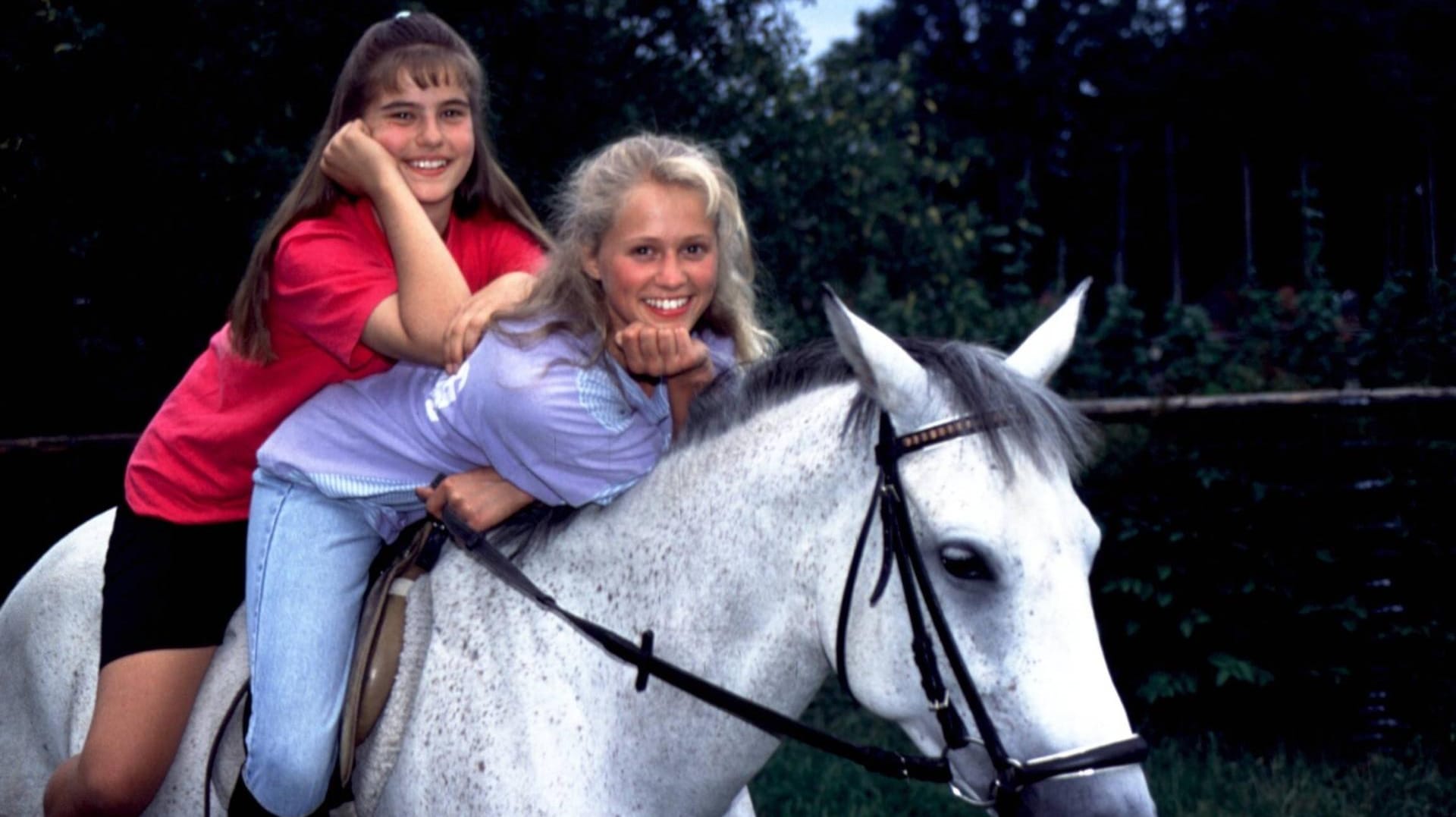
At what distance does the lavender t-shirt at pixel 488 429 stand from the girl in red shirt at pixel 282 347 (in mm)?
78

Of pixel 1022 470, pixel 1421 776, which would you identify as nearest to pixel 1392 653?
pixel 1421 776

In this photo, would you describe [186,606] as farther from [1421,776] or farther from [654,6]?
[654,6]

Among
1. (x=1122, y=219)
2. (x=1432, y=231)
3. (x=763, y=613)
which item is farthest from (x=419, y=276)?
(x=1122, y=219)

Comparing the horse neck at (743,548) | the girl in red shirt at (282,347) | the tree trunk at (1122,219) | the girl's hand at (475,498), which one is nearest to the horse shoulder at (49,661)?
the girl in red shirt at (282,347)

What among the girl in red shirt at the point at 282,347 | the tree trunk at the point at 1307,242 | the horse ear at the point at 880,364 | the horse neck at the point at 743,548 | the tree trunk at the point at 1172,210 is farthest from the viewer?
the tree trunk at the point at 1172,210

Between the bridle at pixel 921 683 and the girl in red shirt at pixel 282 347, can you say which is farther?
the girl in red shirt at pixel 282 347

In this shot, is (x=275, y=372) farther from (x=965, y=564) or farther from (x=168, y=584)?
(x=965, y=564)

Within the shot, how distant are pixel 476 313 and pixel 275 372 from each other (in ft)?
1.75

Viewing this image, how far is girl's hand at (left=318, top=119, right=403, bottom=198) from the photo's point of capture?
2.44m

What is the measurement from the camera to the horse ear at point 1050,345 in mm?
2145

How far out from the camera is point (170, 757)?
2443 millimetres

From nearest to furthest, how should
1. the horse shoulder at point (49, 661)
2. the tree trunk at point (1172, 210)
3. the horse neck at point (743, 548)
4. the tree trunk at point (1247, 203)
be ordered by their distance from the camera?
the horse neck at point (743, 548), the horse shoulder at point (49, 661), the tree trunk at point (1247, 203), the tree trunk at point (1172, 210)

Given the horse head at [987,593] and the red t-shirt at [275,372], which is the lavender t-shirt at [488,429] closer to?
the red t-shirt at [275,372]

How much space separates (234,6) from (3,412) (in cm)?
236
